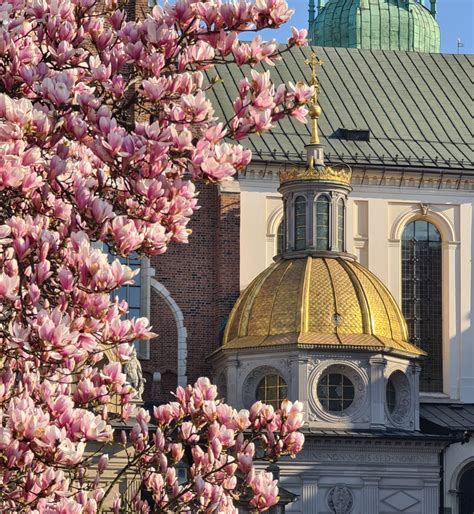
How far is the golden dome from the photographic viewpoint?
48906 mm

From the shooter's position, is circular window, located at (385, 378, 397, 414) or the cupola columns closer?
circular window, located at (385, 378, 397, 414)

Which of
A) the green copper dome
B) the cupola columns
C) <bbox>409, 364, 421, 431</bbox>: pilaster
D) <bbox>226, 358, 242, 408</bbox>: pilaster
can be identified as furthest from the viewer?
the green copper dome

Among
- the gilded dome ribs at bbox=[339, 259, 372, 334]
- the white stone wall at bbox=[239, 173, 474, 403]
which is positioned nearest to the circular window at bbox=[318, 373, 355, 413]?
the gilded dome ribs at bbox=[339, 259, 372, 334]

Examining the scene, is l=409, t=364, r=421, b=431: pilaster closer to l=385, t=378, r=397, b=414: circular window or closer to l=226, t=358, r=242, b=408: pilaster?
l=385, t=378, r=397, b=414: circular window

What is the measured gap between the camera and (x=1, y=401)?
47.4ft

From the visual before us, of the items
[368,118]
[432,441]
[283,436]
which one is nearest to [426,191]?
[368,118]

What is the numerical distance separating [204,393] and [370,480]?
1288 inches

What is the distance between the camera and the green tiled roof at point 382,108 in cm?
5378

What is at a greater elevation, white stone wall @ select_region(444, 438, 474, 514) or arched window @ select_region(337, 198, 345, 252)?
arched window @ select_region(337, 198, 345, 252)

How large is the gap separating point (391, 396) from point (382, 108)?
9845mm

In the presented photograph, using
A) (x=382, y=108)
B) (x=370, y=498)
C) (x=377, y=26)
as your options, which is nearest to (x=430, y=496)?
(x=370, y=498)

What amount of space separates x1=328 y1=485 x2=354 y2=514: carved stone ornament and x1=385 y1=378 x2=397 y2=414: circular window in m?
2.71

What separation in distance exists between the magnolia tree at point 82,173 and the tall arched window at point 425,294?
3820 cm

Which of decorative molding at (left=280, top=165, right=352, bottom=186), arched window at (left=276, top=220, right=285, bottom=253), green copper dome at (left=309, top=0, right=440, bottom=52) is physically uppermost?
green copper dome at (left=309, top=0, right=440, bottom=52)
